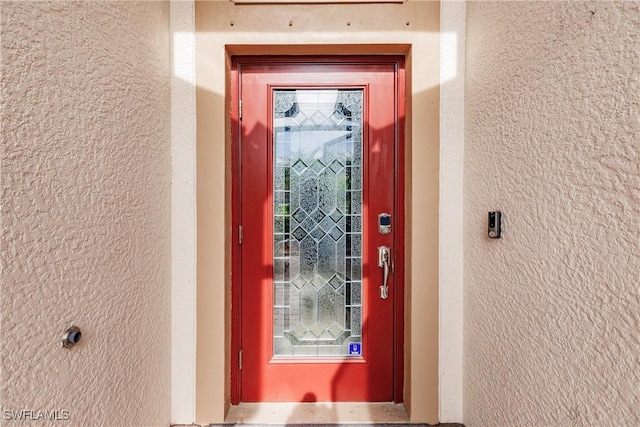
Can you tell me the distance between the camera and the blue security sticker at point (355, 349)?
1.74m

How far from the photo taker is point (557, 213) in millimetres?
956

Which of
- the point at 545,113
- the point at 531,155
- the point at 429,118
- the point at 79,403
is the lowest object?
the point at 79,403

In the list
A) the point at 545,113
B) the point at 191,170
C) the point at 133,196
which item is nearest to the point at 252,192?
the point at 191,170

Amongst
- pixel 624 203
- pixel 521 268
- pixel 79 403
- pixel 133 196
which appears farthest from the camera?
pixel 133 196

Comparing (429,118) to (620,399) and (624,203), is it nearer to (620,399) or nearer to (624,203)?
(624,203)

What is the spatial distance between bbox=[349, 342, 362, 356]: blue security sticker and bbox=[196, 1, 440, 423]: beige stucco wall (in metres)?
0.28

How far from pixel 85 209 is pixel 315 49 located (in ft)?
4.18

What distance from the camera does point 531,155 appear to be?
Result: 3.53ft

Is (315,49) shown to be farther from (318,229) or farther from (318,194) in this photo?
(318,229)

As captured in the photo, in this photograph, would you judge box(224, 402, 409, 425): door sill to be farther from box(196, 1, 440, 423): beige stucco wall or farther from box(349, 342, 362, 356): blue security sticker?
box(349, 342, 362, 356): blue security sticker

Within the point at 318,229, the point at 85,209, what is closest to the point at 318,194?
the point at 318,229

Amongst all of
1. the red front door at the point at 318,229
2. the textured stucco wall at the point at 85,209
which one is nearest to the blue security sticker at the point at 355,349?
the red front door at the point at 318,229

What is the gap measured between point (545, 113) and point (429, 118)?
63cm

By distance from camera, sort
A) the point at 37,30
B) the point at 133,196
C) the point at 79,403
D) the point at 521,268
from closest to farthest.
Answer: the point at 37,30 → the point at 79,403 → the point at 521,268 → the point at 133,196
